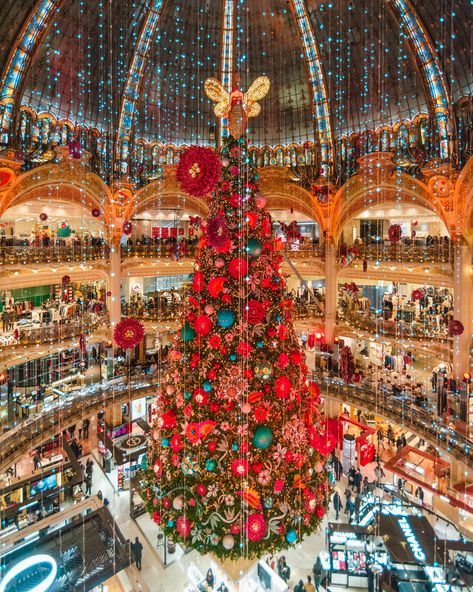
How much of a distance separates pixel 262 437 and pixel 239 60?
2149 centimetres

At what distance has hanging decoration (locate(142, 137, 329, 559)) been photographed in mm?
5832

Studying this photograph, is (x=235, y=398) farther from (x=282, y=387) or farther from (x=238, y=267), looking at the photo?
(x=238, y=267)

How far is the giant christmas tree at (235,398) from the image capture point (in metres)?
5.83

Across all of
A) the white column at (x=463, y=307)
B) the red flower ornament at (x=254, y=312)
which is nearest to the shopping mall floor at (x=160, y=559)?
the white column at (x=463, y=307)

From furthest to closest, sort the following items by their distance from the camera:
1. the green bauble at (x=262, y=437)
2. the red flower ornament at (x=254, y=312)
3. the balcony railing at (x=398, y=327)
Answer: the balcony railing at (x=398, y=327) → the red flower ornament at (x=254, y=312) → the green bauble at (x=262, y=437)

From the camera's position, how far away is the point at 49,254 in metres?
18.1

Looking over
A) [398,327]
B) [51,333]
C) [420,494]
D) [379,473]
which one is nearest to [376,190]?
[398,327]

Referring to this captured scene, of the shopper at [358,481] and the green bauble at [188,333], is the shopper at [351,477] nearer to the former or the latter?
the shopper at [358,481]

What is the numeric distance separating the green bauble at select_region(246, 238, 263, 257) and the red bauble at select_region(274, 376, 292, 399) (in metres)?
1.95

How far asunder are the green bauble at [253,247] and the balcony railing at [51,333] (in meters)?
14.9

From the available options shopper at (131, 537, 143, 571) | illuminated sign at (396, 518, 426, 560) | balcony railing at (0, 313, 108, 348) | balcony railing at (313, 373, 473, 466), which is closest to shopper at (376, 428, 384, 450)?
balcony railing at (313, 373, 473, 466)

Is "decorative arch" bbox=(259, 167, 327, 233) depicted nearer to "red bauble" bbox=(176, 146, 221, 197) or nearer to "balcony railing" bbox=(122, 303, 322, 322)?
"balcony railing" bbox=(122, 303, 322, 322)

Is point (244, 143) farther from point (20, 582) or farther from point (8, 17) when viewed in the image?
point (8, 17)

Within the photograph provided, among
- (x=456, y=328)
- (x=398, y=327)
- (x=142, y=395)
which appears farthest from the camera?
(x=142, y=395)
